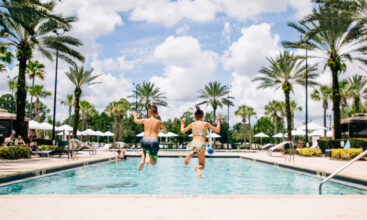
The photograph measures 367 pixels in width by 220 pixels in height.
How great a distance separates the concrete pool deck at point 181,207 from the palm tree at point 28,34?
13144mm

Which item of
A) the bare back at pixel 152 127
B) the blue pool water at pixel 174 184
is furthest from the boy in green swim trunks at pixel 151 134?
the blue pool water at pixel 174 184

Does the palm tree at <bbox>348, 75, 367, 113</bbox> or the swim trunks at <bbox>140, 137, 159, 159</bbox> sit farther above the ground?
the palm tree at <bbox>348, 75, 367, 113</bbox>

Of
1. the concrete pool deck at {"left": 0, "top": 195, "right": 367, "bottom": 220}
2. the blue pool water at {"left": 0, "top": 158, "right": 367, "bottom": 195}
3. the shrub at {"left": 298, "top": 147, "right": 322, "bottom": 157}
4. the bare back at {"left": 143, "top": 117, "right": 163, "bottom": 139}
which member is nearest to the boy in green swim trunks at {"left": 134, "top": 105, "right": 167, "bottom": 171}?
the bare back at {"left": 143, "top": 117, "right": 163, "bottom": 139}

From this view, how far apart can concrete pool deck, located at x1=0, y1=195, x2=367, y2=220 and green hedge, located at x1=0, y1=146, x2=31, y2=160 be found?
521 inches

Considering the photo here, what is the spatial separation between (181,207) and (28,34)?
2016cm

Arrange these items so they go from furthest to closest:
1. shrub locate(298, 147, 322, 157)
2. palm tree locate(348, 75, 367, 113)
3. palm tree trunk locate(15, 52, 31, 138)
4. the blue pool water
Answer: palm tree locate(348, 75, 367, 113) < shrub locate(298, 147, 322, 157) < palm tree trunk locate(15, 52, 31, 138) < the blue pool water

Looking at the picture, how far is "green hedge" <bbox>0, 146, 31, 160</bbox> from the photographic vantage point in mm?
18531

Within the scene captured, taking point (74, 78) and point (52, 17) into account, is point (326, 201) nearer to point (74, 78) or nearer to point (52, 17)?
point (52, 17)

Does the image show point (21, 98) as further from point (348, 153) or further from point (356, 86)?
point (356, 86)

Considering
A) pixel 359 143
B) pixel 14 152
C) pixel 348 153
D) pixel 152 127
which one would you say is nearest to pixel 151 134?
pixel 152 127

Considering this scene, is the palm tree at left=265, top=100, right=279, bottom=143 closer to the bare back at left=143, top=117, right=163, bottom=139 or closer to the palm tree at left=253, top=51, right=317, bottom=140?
the palm tree at left=253, top=51, right=317, bottom=140

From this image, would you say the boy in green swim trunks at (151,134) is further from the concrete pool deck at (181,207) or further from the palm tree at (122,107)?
the palm tree at (122,107)

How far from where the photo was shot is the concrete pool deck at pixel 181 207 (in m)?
5.37

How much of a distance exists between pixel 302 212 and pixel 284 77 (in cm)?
3054
